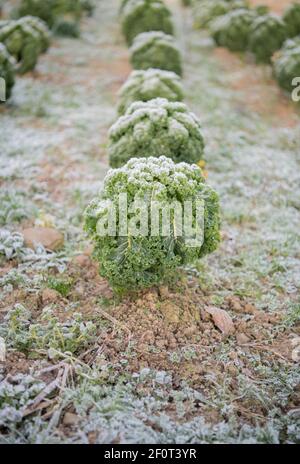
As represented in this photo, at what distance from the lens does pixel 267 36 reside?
8.11 m

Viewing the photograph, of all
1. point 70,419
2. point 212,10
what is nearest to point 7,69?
point 70,419

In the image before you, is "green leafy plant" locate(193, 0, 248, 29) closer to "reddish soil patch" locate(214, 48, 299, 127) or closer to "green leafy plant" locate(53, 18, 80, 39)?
"reddish soil patch" locate(214, 48, 299, 127)

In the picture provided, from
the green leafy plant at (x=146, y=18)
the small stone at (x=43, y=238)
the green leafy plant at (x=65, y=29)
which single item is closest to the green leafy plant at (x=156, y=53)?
the green leafy plant at (x=146, y=18)

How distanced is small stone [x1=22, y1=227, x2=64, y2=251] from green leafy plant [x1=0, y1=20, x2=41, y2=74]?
14.0 ft

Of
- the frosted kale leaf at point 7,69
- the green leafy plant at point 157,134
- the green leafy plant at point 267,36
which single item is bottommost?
the green leafy plant at point 157,134

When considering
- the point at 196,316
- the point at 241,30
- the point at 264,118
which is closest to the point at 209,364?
the point at 196,316

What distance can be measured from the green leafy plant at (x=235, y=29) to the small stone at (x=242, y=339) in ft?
24.2

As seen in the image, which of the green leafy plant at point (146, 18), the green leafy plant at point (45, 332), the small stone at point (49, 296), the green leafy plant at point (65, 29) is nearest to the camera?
the green leafy plant at point (45, 332)

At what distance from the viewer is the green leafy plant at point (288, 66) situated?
6.96 meters

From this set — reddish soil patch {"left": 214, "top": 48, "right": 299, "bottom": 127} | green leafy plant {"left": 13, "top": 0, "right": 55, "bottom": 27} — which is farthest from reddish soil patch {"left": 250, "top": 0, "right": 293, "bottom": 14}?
green leafy plant {"left": 13, "top": 0, "right": 55, "bottom": 27}

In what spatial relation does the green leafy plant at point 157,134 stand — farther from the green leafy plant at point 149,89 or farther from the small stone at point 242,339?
the small stone at point 242,339

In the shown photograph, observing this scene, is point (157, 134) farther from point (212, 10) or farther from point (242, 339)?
point (212, 10)

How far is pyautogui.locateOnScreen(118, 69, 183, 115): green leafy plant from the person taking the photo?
16.3ft
